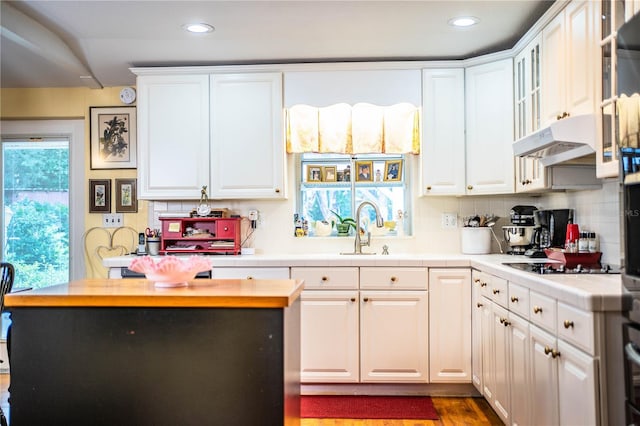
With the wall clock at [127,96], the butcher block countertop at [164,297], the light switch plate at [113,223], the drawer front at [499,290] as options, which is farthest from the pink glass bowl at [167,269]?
the wall clock at [127,96]

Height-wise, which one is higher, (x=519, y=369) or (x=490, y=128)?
(x=490, y=128)

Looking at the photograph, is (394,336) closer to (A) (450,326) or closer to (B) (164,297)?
(A) (450,326)

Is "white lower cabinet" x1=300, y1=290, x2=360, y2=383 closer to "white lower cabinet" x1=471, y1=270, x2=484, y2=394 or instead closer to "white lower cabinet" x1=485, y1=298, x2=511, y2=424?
"white lower cabinet" x1=471, y1=270, x2=484, y2=394

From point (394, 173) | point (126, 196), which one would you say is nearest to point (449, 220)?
point (394, 173)

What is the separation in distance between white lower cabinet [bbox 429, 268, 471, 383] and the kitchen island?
160 cm

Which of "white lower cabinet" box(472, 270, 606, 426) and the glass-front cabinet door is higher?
the glass-front cabinet door

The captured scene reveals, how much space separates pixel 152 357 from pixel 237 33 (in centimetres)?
212

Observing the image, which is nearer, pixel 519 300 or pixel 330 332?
pixel 519 300

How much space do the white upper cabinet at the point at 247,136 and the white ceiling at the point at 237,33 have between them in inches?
7.3

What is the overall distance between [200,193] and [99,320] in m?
1.92

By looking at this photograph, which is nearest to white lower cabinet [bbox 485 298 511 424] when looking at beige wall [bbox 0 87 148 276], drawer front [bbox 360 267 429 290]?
drawer front [bbox 360 267 429 290]

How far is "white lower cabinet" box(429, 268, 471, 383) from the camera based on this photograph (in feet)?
10.9

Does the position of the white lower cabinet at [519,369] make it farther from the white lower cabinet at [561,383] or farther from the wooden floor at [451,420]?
the wooden floor at [451,420]

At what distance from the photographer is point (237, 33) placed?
10.6 ft
